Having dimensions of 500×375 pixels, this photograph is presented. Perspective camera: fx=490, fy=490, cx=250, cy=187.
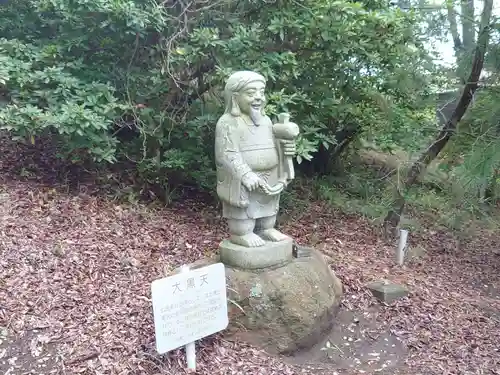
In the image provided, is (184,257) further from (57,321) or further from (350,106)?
(350,106)

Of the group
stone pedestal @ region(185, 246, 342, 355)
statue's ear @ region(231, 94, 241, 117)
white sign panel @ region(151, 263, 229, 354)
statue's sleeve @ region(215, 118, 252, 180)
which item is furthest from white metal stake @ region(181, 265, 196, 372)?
statue's ear @ region(231, 94, 241, 117)

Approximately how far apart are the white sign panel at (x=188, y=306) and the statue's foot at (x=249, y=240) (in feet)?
1.93

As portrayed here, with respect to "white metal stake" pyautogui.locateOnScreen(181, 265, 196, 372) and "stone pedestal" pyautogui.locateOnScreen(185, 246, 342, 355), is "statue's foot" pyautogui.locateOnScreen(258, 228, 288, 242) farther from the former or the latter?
"white metal stake" pyautogui.locateOnScreen(181, 265, 196, 372)

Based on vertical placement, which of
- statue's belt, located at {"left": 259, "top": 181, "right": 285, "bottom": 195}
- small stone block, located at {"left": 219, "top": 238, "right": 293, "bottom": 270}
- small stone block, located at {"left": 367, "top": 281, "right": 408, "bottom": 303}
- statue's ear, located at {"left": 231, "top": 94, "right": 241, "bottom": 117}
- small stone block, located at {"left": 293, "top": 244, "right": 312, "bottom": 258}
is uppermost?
statue's ear, located at {"left": 231, "top": 94, "right": 241, "bottom": 117}

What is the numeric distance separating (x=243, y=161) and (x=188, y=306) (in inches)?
46.4

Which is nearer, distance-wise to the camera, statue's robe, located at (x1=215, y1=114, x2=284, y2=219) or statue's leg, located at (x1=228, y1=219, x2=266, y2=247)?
statue's robe, located at (x1=215, y1=114, x2=284, y2=219)

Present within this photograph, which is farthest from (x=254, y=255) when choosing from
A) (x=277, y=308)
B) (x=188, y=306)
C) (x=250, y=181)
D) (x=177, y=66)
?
(x=177, y=66)

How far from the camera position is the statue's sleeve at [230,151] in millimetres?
3679

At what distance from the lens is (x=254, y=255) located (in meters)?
3.85

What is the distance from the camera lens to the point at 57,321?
11.2 feet

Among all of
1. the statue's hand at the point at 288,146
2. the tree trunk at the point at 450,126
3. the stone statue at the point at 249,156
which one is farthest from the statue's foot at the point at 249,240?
the tree trunk at the point at 450,126

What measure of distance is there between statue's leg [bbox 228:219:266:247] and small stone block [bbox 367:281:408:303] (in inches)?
53.2

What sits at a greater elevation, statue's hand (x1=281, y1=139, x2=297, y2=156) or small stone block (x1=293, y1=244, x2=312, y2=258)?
statue's hand (x1=281, y1=139, x2=297, y2=156)

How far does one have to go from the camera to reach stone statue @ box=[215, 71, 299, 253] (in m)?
3.70
